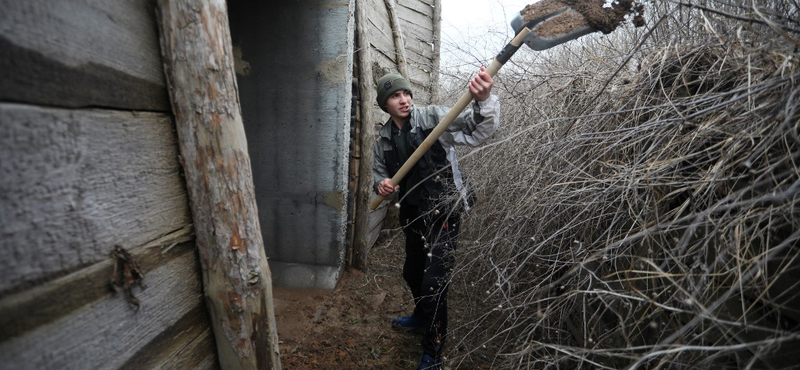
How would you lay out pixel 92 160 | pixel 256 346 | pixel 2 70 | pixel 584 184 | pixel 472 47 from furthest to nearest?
pixel 472 47 < pixel 584 184 < pixel 256 346 < pixel 92 160 < pixel 2 70

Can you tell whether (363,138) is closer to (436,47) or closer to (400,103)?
(400,103)

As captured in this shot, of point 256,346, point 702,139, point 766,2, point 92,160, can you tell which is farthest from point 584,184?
point 92,160

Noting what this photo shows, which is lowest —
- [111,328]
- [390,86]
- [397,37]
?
[111,328]

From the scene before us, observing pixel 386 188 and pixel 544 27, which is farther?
pixel 386 188

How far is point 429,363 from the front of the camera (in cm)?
262

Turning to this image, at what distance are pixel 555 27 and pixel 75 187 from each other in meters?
2.15

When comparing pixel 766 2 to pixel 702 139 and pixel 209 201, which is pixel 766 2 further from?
pixel 209 201

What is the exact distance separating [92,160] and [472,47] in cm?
350

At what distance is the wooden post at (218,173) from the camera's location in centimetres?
129

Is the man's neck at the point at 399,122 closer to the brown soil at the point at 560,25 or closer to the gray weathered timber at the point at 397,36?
the brown soil at the point at 560,25

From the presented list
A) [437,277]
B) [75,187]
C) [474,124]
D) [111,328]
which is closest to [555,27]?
[474,124]

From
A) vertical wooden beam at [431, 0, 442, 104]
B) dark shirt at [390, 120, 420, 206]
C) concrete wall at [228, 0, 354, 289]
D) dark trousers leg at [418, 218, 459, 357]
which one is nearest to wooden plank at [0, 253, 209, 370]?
dark trousers leg at [418, 218, 459, 357]

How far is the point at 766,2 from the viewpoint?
62.6 inches

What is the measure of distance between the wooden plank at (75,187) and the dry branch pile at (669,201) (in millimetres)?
1289
